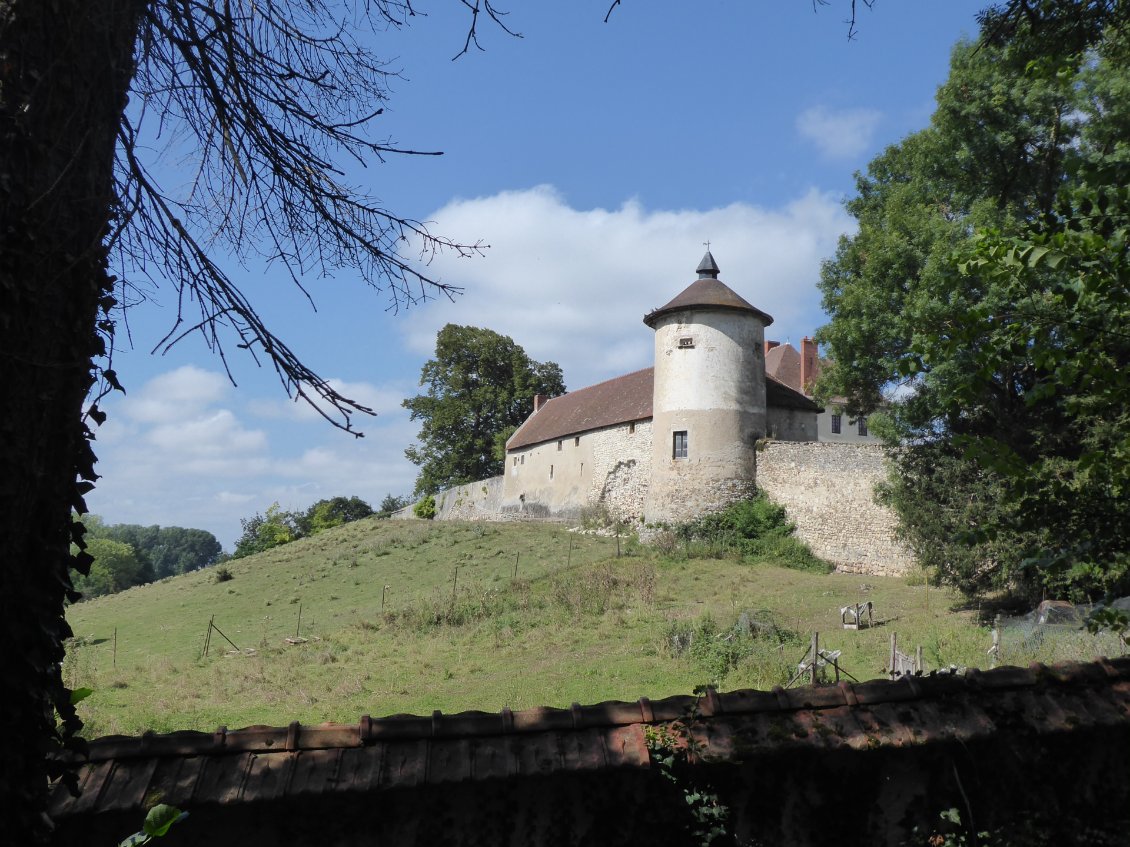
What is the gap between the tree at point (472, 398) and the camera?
54812mm

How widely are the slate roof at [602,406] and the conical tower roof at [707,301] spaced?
3556 millimetres

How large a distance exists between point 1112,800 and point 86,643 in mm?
25631

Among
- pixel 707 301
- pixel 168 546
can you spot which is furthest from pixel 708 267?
pixel 168 546

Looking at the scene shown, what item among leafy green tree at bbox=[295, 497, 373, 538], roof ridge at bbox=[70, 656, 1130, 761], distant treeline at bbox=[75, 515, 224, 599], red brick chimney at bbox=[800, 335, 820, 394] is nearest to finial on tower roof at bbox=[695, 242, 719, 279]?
red brick chimney at bbox=[800, 335, 820, 394]

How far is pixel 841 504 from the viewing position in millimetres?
29062

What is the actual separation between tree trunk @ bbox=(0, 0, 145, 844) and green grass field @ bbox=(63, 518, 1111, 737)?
516cm

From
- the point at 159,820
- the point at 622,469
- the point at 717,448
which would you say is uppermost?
the point at 717,448

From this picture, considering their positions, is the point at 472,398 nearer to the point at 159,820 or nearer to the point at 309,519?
the point at 309,519

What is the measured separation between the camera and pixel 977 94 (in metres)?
19.1

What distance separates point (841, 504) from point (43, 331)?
92.9 ft

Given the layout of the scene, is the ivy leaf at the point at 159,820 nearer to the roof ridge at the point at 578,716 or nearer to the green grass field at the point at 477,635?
the roof ridge at the point at 578,716

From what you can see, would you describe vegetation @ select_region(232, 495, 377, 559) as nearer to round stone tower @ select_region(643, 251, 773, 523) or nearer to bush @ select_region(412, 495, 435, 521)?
bush @ select_region(412, 495, 435, 521)

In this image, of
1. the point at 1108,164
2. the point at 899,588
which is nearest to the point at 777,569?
the point at 899,588

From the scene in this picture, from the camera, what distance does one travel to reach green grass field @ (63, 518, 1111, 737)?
14.5 metres
